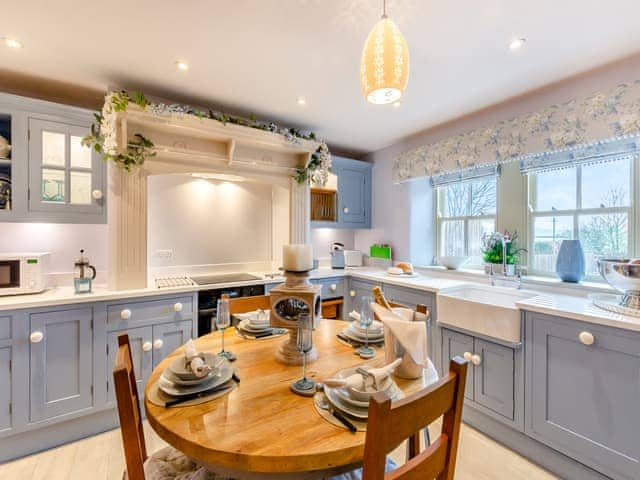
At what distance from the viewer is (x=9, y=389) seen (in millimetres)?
1771

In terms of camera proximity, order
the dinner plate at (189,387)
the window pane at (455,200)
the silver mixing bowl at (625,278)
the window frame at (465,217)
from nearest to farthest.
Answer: the dinner plate at (189,387) → the silver mixing bowl at (625,278) → the window frame at (465,217) → the window pane at (455,200)

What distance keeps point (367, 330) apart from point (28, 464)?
220 centimetres

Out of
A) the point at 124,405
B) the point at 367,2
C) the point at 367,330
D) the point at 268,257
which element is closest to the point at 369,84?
the point at 367,2

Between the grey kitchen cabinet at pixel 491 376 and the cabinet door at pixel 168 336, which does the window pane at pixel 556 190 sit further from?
the cabinet door at pixel 168 336

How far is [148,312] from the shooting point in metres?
2.16

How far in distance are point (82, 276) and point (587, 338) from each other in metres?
3.12

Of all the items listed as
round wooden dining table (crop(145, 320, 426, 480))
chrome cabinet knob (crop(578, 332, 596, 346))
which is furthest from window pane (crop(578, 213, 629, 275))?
round wooden dining table (crop(145, 320, 426, 480))

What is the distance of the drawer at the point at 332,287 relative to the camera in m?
3.10

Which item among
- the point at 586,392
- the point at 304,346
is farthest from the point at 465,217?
the point at 304,346

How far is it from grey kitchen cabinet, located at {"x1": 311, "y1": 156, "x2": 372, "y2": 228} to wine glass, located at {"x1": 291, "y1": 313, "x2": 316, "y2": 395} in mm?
2286

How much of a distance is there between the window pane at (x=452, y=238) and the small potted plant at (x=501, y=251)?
1.62 ft

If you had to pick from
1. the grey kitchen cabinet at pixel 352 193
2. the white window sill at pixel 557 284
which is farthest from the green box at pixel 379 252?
the white window sill at pixel 557 284

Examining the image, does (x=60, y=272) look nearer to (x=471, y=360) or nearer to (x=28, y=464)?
(x=28, y=464)

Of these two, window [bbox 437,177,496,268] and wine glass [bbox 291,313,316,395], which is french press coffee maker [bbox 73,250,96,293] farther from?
window [bbox 437,177,496,268]
